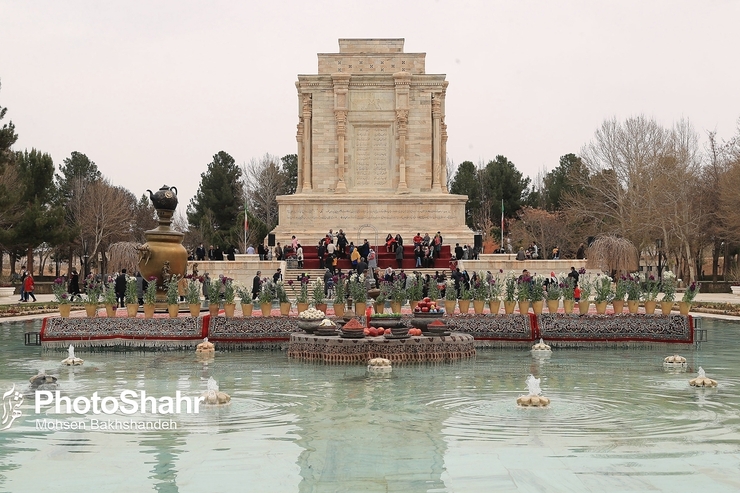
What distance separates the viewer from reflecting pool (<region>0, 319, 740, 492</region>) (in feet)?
28.8

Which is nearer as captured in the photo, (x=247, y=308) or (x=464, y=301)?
(x=247, y=308)

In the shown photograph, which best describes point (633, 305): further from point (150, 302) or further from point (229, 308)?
point (150, 302)

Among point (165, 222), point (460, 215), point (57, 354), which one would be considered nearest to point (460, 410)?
point (57, 354)

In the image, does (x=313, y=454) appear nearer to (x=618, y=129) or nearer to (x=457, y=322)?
(x=457, y=322)

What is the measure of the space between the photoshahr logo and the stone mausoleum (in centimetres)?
3220

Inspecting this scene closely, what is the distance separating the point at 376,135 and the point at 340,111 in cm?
214

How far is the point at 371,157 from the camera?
4716cm

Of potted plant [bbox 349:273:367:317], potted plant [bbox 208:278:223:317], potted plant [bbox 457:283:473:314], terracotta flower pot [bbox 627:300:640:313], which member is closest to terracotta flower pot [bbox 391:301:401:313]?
potted plant [bbox 349:273:367:317]

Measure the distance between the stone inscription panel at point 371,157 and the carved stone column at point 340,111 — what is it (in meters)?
0.83

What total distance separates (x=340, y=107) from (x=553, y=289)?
80.7ft

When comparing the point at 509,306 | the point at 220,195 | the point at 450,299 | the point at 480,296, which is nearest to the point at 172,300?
Answer: the point at 450,299

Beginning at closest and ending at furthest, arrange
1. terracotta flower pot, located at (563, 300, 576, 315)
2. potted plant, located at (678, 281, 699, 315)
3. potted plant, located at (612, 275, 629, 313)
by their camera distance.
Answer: potted plant, located at (678, 281, 699, 315)
potted plant, located at (612, 275, 629, 313)
terracotta flower pot, located at (563, 300, 576, 315)

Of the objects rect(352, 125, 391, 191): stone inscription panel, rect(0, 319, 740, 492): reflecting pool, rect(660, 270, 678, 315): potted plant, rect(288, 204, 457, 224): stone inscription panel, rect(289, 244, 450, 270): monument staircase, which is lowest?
rect(0, 319, 740, 492): reflecting pool

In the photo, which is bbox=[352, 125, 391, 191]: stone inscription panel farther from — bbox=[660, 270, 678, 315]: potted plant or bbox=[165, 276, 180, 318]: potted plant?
bbox=[165, 276, 180, 318]: potted plant
